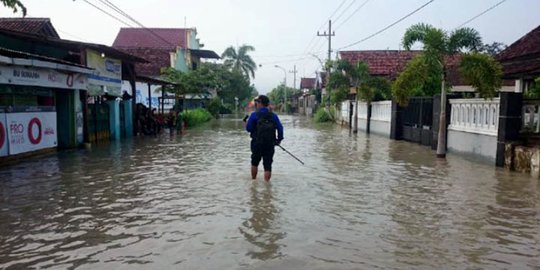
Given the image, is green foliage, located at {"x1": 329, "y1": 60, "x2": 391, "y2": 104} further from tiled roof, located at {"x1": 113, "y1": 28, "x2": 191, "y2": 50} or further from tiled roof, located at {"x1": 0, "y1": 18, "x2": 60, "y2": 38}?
tiled roof, located at {"x1": 113, "y1": 28, "x2": 191, "y2": 50}

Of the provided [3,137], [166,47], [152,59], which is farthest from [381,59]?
[3,137]

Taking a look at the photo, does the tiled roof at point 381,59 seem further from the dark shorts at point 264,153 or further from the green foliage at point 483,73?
the dark shorts at point 264,153

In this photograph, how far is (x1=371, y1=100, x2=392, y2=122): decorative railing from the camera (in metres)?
23.8

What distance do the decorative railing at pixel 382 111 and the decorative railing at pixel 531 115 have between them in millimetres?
11214

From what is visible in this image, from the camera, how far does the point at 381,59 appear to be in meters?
37.6

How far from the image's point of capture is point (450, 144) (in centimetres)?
1579

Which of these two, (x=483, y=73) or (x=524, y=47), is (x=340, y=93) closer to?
(x=524, y=47)

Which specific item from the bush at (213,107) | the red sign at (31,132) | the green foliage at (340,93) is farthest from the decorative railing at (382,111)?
the bush at (213,107)

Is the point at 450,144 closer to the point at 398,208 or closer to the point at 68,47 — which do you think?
the point at 398,208

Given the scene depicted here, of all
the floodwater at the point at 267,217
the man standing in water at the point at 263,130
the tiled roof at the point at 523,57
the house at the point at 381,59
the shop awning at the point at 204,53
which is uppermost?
the shop awning at the point at 204,53

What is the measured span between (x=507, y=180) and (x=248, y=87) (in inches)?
2366

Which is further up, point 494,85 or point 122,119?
point 494,85

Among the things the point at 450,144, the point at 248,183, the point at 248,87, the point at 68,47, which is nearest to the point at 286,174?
the point at 248,183

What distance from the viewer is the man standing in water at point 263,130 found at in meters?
9.33
